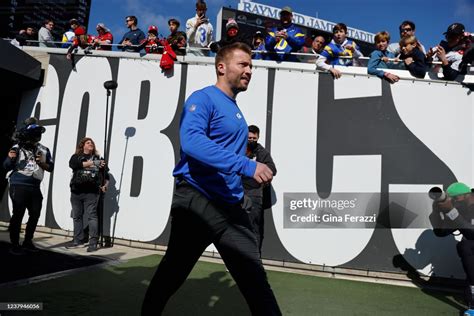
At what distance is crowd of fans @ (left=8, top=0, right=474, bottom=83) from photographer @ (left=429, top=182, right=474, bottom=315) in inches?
82.8

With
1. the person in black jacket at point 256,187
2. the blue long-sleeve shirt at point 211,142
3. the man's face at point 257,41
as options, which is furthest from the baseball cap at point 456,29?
the blue long-sleeve shirt at point 211,142

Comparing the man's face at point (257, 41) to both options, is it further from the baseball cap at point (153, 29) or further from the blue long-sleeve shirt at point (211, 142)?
the blue long-sleeve shirt at point (211, 142)

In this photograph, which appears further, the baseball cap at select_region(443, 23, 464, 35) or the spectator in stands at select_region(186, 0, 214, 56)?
the spectator in stands at select_region(186, 0, 214, 56)

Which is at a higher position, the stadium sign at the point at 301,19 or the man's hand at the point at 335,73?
the stadium sign at the point at 301,19

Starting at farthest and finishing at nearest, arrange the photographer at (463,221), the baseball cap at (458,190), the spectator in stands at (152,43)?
1. the spectator in stands at (152,43)
2. the baseball cap at (458,190)
3. the photographer at (463,221)

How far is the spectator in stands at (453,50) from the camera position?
549 centimetres

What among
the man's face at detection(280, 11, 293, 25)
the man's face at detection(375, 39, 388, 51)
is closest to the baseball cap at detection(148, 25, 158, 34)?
the man's face at detection(280, 11, 293, 25)

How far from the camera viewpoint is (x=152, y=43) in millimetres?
7453

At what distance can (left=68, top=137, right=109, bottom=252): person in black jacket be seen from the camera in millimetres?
6219

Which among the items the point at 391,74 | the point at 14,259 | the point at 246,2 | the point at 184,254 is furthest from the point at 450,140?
the point at 246,2

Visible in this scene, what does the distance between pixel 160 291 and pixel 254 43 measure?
6483mm

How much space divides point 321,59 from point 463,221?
335cm

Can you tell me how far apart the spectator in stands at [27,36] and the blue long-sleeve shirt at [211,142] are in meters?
8.23

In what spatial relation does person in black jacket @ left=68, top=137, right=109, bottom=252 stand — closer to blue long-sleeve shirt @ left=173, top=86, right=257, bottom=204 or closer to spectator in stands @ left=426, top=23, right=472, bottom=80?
blue long-sleeve shirt @ left=173, top=86, right=257, bottom=204
